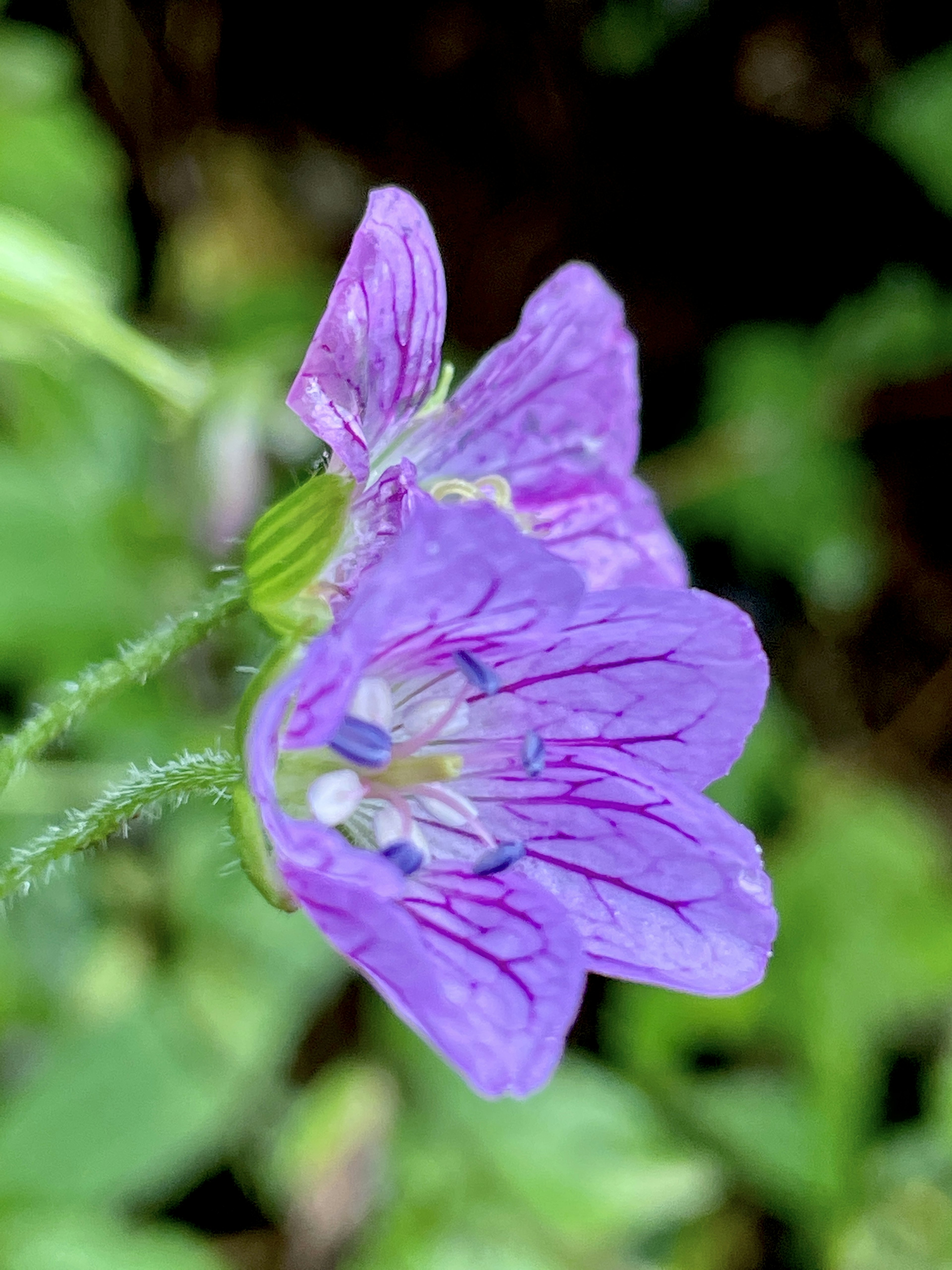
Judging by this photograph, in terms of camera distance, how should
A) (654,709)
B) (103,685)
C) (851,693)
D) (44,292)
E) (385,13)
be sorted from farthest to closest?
(851,693)
(385,13)
(44,292)
(654,709)
(103,685)

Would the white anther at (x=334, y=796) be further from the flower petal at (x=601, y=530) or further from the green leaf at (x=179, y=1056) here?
the green leaf at (x=179, y=1056)

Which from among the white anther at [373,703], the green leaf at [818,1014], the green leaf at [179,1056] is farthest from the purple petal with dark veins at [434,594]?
the green leaf at [818,1014]

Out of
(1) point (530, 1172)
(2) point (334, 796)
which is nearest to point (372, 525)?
(2) point (334, 796)

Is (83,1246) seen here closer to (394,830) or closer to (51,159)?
(394,830)

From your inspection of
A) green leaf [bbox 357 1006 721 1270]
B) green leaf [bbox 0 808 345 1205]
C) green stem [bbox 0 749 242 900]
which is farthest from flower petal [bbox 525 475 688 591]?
green leaf [bbox 357 1006 721 1270]

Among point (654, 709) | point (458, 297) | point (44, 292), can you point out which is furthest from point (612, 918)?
point (458, 297)

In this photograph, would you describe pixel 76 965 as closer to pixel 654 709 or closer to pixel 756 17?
pixel 654 709
